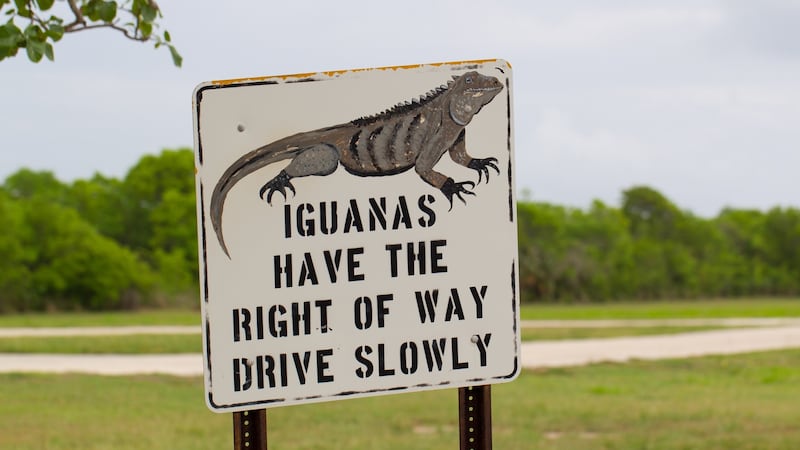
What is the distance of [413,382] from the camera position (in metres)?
2.87

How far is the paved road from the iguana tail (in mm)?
12730

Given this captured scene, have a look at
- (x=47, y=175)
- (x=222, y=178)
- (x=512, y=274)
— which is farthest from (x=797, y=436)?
(x=47, y=175)

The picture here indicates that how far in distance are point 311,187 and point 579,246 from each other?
4081cm

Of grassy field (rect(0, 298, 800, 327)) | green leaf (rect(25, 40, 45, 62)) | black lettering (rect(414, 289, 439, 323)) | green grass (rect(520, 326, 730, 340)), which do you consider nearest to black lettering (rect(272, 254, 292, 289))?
black lettering (rect(414, 289, 439, 323))

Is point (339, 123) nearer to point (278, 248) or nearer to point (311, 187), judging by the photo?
point (311, 187)

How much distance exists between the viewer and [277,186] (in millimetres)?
2791

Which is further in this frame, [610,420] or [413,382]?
[610,420]

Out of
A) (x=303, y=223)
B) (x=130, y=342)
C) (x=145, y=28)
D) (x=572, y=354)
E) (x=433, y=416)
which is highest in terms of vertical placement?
(x=145, y=28)

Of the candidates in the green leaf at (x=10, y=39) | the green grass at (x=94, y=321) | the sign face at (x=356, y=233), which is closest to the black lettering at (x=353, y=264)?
the sign face at (x=356, y=233)

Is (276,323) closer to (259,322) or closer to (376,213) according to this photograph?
(259,322)

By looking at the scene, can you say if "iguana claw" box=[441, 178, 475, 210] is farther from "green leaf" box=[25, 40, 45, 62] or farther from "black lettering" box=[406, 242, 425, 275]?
"green leaf" box=[25, 40, 45, 62]

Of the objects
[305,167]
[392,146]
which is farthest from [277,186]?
[392,146]

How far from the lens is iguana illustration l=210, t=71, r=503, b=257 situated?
278 cm

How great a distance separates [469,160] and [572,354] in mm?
15609
